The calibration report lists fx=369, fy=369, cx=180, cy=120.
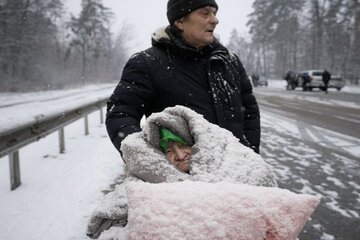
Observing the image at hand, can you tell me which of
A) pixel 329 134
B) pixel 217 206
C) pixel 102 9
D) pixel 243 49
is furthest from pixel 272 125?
pixel 243 49

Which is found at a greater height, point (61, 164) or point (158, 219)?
point (158, 219)

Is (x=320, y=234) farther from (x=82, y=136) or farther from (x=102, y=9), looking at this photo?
(x=102, y=9)

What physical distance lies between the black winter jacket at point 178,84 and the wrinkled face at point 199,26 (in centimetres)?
5

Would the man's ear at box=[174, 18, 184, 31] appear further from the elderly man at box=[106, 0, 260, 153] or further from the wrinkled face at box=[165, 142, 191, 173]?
the wrinkled face at box=[165, 142, 191, 173]

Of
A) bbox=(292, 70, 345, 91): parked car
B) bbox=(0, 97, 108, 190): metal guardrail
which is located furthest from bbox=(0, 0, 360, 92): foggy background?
bbox=(0, 97, 108, 190): metal guardrail

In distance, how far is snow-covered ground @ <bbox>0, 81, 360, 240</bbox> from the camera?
11.1ft

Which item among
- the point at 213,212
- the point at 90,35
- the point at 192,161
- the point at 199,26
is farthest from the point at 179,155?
the point at 90,35

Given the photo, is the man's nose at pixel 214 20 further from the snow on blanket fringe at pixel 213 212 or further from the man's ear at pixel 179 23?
the snow on blanket fringe at pixel 213 212

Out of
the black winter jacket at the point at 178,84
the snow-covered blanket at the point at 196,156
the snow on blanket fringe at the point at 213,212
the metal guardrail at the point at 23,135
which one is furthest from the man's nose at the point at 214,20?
the metal guardrail at the point at 23,135

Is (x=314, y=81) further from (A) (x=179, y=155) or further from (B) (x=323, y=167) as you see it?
(A) (x=179, y=155)

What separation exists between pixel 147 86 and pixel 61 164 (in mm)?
4276

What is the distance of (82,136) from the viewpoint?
8.85 metres

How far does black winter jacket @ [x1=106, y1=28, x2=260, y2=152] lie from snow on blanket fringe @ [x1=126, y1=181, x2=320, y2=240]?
0.87m

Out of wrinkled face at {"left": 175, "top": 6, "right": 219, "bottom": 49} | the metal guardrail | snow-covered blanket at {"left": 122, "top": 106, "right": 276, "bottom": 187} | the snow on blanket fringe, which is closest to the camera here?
the snow on blanket fringe
